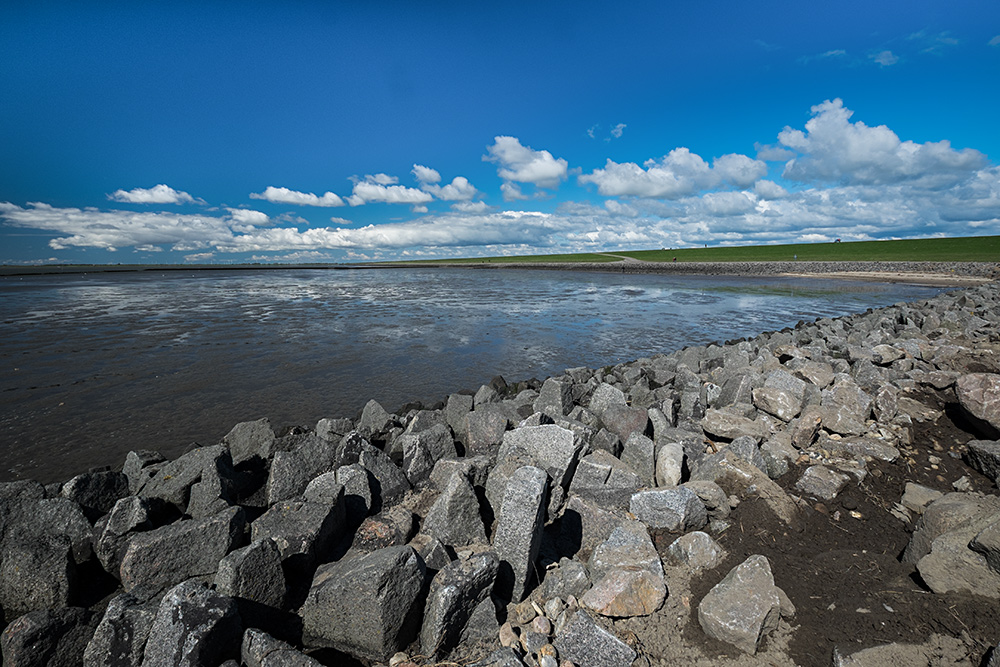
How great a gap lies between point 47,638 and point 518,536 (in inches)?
108

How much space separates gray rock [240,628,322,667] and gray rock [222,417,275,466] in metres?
2.84

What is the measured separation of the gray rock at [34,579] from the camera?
2912mm

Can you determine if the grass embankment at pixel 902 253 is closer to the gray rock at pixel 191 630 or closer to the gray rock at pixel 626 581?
the gray rock at pixel 626 581

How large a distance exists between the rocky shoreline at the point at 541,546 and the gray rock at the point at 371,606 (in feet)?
0.04

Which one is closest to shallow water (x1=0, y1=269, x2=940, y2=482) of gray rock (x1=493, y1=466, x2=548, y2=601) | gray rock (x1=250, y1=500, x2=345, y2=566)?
gray rock (x1=250, y1=500, x2=345, y2=566)

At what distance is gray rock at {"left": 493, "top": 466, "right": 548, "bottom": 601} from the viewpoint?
2850 mm

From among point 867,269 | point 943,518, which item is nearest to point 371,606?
point 943,518

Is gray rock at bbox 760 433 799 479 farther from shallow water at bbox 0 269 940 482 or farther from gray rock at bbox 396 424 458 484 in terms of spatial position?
shallow water at bbox 0 269 940 482

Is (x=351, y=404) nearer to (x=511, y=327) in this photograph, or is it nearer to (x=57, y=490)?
(x=57, y=490)

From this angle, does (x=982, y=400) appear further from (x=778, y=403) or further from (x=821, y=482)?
(x=821, y=482)

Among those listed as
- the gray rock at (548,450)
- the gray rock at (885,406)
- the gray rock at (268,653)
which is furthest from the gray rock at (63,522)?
the gray rock at (885,406)

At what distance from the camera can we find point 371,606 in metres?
2.50

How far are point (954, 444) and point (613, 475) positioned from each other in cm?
404

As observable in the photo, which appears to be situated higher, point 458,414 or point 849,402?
point 849,402
